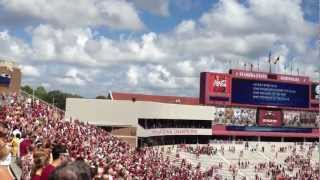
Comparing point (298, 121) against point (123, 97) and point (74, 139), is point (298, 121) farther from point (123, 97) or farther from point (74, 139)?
point (74, 139)

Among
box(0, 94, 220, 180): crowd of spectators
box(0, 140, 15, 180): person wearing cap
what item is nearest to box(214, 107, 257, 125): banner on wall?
box(0, 94, 220, 180): crowd of spectators

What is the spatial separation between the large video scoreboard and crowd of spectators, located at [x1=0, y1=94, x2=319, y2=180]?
5115 millimetres

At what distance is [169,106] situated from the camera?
56125 millimetres

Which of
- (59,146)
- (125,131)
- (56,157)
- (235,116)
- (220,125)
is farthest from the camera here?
(235,116)

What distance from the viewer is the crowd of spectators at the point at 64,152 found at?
7102 millimetres

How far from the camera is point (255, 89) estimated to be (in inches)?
2507

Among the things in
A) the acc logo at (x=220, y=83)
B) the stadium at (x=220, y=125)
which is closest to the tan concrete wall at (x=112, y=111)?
the stadium at (x=220, y=125)

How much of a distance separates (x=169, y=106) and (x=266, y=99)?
12.8 m

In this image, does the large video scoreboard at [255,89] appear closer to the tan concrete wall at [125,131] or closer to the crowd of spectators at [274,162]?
the crowd of spectators at [274,162]

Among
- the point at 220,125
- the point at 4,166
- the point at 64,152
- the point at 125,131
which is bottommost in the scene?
the point at 125,131

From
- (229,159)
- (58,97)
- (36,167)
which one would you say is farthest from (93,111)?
(58,97)

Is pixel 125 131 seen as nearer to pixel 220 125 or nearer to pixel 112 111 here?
pixel 112 111

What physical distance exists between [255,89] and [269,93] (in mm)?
1845

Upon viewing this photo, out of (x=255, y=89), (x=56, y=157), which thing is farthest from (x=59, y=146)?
(x=255, y=89)
